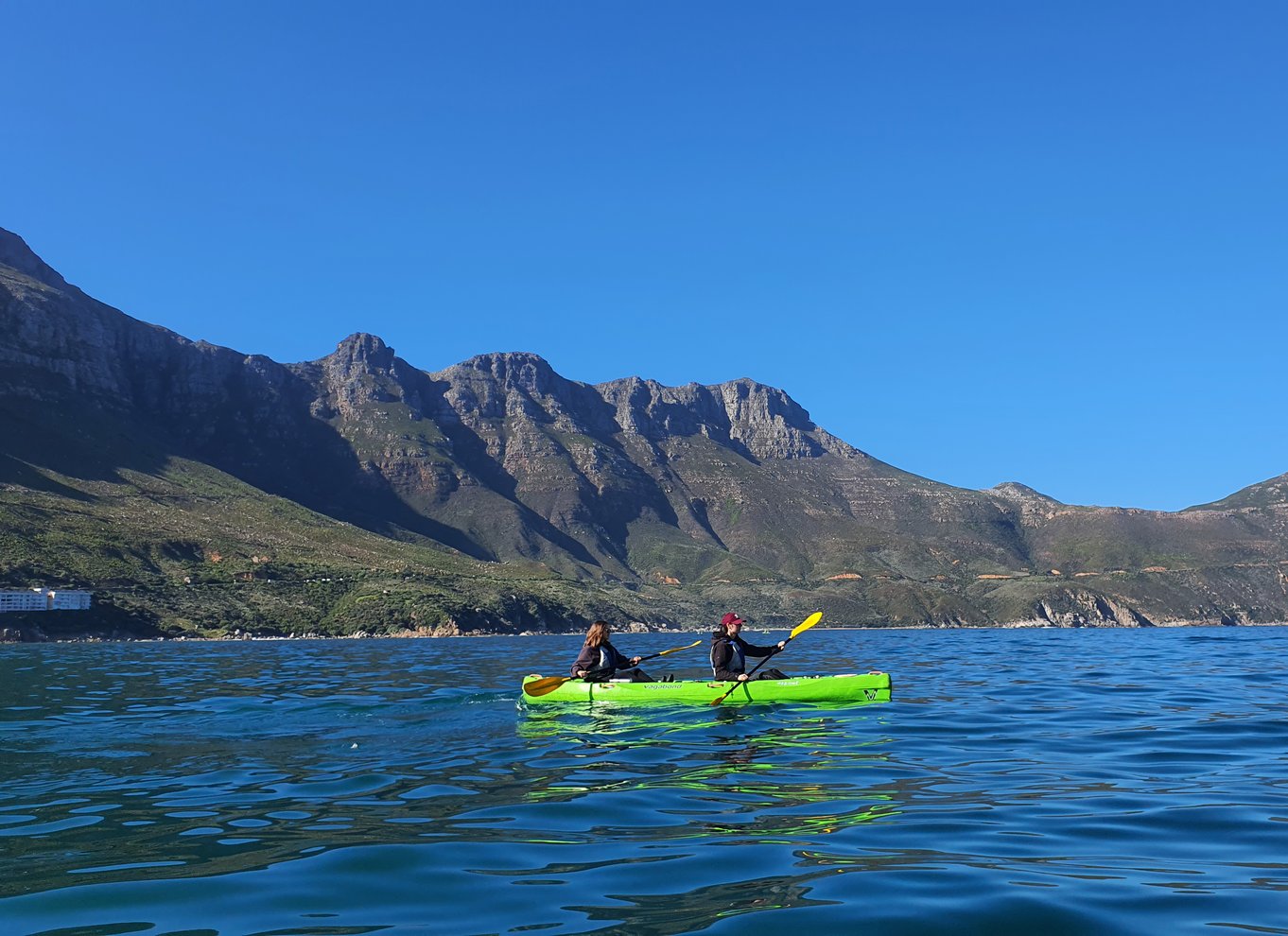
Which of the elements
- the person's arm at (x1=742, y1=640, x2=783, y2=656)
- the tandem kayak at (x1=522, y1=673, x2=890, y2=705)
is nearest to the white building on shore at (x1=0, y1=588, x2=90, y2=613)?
the tandem kayak at (x1=522, y1=673, x2=890, y2=705)

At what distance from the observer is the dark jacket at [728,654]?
2633 cm

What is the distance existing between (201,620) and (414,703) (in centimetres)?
11743

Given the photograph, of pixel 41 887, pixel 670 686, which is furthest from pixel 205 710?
pixel 41 887

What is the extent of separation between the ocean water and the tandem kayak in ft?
2.01

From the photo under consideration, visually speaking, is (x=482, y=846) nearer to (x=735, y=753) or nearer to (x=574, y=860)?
(x=574, y=860)

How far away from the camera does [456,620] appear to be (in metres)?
161

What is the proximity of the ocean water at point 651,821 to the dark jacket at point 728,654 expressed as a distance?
60.9 inches

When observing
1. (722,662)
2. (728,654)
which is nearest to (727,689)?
(722,662)

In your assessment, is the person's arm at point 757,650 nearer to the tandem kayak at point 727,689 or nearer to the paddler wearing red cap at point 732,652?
the paddler wearing red cap at point 732,652

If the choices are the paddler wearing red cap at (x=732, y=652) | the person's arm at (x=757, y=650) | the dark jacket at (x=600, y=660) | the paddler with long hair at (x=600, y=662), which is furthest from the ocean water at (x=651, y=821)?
the dark jacket at (x=600, y=660)

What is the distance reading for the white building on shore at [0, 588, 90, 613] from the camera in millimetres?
115562

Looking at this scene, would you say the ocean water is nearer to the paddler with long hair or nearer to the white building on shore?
the paddler with long hair

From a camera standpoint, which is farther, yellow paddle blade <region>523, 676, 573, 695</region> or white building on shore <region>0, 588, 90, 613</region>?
white building on shore <region>0, 588, 90, 613</region>

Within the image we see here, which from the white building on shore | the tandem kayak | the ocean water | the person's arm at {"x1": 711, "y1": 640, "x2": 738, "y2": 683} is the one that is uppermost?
the white building on shore
